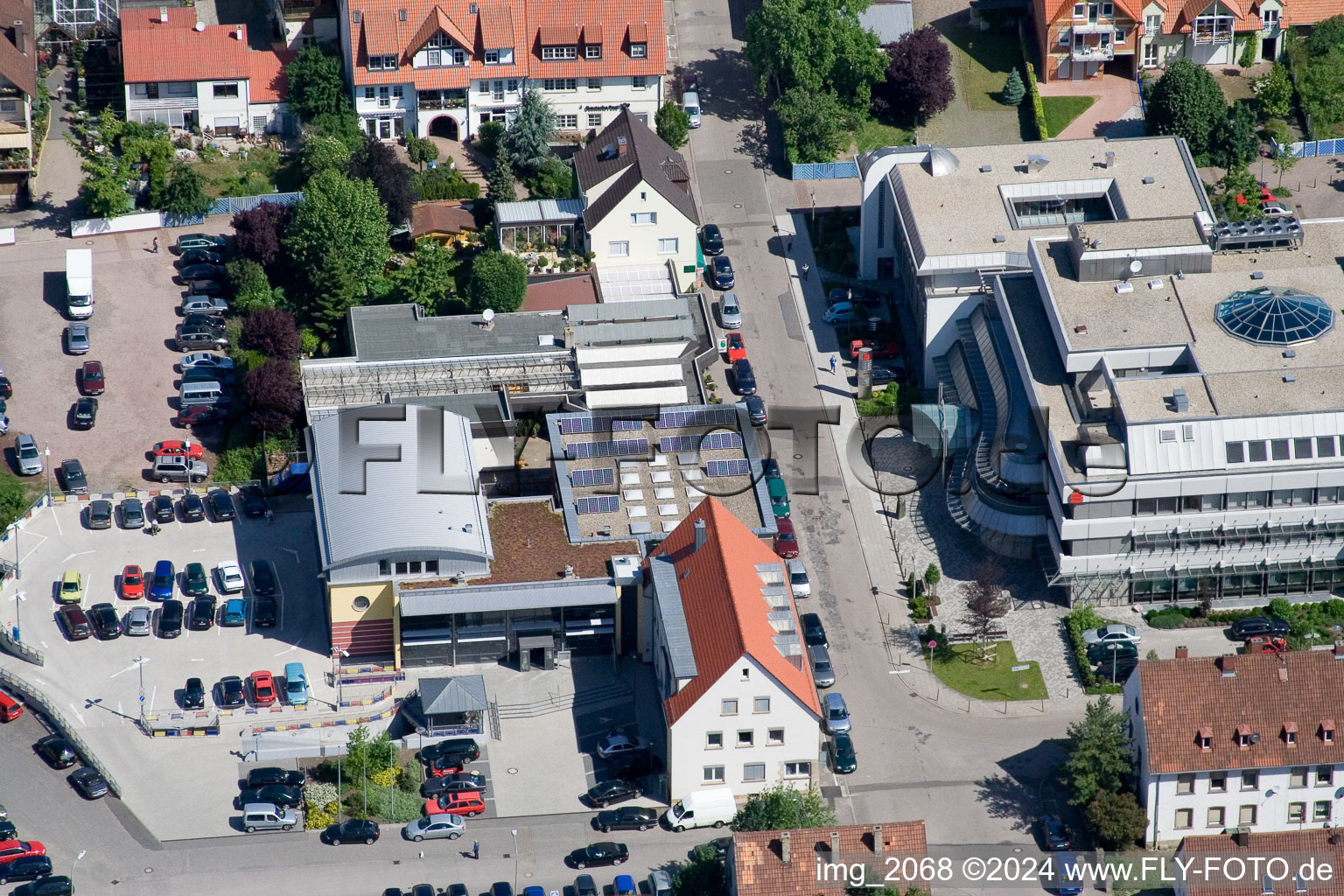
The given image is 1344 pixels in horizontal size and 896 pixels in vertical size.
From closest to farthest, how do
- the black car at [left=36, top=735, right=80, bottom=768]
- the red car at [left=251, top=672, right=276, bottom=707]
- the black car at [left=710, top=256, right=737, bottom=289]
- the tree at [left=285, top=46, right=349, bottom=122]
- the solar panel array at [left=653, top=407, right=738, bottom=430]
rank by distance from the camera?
the black car at [left=36, top=735, right=80, bottom=768] → the red car at [left=251, top=672, right=276, bottom=707] → the solar panel array at [left=653, top=407, right=738, bottom=430] → the black car at [left=710, top=256, right=737, bottom=289] → the tree at [left=285, top=46, right=349, bottom=122]

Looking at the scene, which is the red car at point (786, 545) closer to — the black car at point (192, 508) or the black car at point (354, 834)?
the black car at point (354, 834)

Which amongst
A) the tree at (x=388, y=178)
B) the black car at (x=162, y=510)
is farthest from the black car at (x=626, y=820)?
the tree at (x=388, y=178)

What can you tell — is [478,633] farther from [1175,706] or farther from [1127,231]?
[1127,231]

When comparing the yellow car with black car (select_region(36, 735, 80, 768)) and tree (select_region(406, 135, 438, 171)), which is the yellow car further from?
tree (select_region(406, 135, 438, 171))

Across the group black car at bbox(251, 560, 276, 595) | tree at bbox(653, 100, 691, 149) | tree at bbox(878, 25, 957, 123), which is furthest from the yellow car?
tree at bbox(878, 25, 957, 123)

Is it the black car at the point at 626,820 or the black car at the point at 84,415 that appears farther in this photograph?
the black car at the point at 84,415
